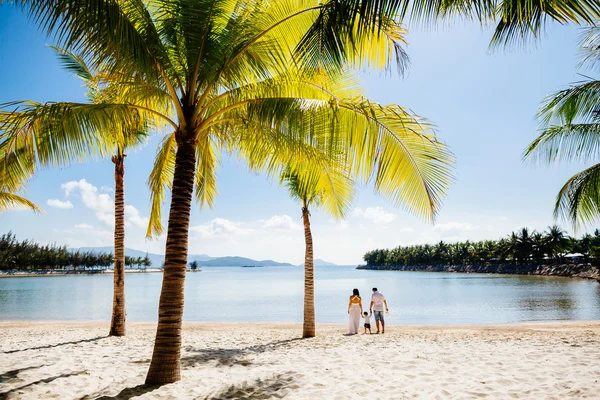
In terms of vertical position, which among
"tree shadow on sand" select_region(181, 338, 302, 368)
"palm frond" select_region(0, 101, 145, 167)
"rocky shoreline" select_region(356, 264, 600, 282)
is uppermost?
"palm frond" select_region(0, 101, 145, 167)

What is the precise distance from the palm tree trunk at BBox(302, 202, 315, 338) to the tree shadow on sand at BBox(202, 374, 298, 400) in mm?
6690

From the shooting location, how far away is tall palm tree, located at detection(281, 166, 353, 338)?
765 centimetres

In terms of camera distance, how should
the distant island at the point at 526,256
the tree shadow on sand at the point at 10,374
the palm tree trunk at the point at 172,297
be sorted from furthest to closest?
the distant island at the point at 526,256 < the tree shadow on sand at the point at 10,374 < the palm tree trunk at the point at 172,297

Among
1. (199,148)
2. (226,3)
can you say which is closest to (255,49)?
(226,3)

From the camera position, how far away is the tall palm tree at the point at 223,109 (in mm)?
5523

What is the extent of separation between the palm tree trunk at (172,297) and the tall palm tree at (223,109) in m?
0.01

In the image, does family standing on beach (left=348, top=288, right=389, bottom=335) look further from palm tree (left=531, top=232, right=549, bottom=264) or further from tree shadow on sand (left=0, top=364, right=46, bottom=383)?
palm tree (left=531, top=232, right=549, bottom=264)

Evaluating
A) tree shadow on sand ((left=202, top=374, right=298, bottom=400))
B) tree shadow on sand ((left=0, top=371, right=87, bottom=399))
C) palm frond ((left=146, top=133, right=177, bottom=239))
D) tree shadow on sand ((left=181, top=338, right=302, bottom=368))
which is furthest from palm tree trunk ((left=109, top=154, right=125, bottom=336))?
tree shadow on sand ((left=202, top=374, right=298, bottom=400))

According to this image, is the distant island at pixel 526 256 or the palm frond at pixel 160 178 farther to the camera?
the distant island at pixel 526 256

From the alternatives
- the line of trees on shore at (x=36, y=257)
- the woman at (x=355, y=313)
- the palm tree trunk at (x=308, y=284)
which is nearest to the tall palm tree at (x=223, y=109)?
the palm tree trunk at (x=308, y=284)

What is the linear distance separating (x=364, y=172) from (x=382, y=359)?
3.95 metres

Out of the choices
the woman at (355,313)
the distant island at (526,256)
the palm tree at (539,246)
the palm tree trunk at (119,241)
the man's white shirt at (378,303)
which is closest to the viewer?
the palm tree trunk at (119,241)

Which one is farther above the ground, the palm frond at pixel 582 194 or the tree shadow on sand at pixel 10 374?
the palm frond at pixel 582 194

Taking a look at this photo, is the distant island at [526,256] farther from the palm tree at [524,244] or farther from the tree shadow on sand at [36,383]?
the tree shadow on sand at [36,383]
